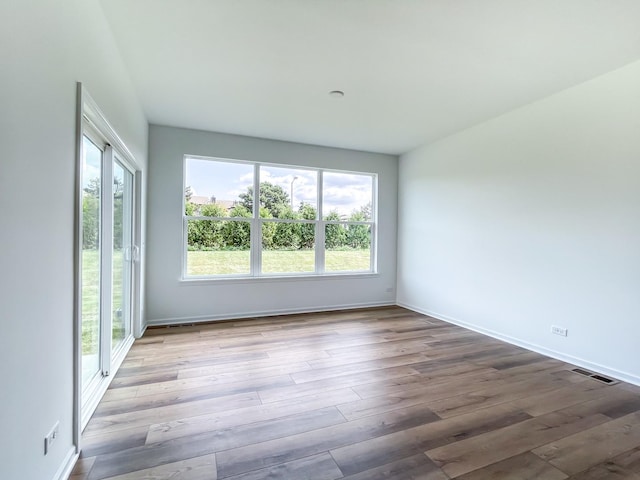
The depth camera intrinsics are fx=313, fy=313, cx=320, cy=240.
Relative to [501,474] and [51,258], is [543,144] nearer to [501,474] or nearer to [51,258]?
[501,474]

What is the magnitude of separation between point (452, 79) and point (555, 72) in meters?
0.88

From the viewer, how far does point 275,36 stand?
2355 mm

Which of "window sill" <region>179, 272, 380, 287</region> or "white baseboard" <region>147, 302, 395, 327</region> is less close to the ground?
"window sill" <region>179, 272, 380, 287</region>

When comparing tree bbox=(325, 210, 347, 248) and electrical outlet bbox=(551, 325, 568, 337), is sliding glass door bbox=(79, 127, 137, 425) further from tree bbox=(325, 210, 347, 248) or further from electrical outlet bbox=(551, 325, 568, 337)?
electrical outlet bbox=(551, 325, 568, 337)

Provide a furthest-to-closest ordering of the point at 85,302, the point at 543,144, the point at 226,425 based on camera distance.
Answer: the point at 543,144 < the point at 85,302 < the point at 226,425

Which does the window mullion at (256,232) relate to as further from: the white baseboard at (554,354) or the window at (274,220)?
the white baseboard at (554,354)

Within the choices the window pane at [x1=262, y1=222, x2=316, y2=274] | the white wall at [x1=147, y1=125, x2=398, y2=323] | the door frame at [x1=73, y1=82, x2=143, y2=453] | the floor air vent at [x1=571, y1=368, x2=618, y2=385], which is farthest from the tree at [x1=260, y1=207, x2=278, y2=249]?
the floor air vent at [x1=571, y1=368, x2=618, y2=385]

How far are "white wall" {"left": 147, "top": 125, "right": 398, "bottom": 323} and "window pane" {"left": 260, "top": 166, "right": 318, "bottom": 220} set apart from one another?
191 millimetres

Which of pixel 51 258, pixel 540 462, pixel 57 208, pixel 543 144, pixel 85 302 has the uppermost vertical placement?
pixel 543 144

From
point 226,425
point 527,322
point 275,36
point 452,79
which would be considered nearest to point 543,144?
point 452,79

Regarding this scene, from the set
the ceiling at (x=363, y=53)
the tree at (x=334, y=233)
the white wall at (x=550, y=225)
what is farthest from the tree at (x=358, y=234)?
the ceiling at (x=363, y=53)

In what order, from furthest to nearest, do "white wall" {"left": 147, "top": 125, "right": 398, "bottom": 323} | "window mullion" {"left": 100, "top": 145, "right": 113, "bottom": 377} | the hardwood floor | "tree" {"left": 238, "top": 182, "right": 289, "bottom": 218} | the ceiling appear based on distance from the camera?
"tree" {"left": 238, "top": 182, "right": 289, "bottom": 218}, "white wall" {"left": 147, "top": 125, "right": 398, "bottom": 323}, "window mullion" {"left": 100, "top": 145, "right": 113, "bottom": 377}, the ceiling, the hardwood floor

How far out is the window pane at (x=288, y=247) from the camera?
484 cm

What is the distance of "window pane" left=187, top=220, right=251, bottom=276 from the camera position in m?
4.47
